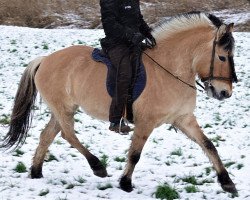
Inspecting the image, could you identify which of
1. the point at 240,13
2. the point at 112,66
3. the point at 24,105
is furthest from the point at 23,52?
the point at 240,13

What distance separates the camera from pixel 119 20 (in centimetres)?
577

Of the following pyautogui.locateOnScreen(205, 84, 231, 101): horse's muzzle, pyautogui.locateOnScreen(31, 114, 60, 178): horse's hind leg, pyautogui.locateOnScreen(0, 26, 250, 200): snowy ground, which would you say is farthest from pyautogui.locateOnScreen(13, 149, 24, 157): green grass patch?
pyautogui.locateOnScreen(205, 84, 231, 101): horse's muzzle

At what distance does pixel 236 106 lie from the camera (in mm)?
11117

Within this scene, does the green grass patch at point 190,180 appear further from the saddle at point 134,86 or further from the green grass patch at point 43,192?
the green grass patch at point 43,192

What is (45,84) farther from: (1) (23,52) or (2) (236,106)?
(1) (23,52)

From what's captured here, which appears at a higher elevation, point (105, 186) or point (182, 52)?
point (182, 52)

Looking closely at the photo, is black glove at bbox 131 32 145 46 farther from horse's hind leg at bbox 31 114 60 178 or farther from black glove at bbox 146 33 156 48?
horse's hind leg at bbox 31 114 60 178

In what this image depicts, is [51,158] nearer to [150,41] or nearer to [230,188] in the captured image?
[150,41]

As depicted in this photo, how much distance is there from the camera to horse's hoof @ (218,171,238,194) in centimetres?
549

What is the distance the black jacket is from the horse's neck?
0.46 m

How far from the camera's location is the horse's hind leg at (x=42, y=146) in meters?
6.20

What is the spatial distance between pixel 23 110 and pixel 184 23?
2853 mm

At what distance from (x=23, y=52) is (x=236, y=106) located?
9.43 metres

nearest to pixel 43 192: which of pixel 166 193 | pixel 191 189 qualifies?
pixel 166 193
